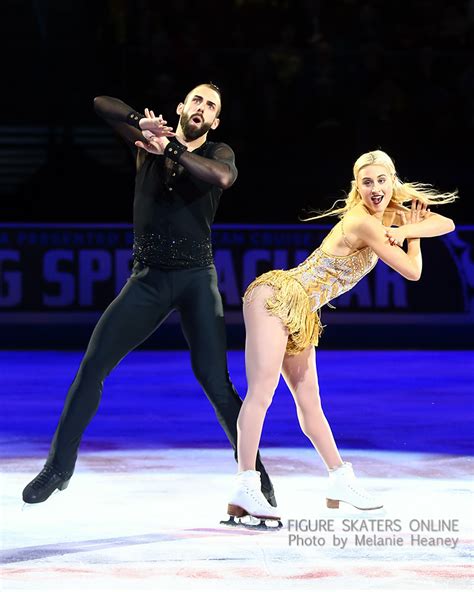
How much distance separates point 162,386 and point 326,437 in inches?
168

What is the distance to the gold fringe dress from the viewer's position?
482cm

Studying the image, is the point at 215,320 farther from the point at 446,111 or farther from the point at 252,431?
the point at 446,111

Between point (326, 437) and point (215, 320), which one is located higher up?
point (215, 320)

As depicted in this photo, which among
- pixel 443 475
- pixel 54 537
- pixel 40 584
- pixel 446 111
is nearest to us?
pixel 40 584

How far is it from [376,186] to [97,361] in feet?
4.20

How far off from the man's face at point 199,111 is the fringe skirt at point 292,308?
639mm

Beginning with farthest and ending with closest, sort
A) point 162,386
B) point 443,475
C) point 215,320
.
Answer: point 162,386 < point 443,475 < point 215,320

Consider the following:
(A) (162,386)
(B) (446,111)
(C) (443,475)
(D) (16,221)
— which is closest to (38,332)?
(D) (16,221)

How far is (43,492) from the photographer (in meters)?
4.84

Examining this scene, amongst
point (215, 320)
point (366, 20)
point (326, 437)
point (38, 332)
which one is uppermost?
point (366, 20)

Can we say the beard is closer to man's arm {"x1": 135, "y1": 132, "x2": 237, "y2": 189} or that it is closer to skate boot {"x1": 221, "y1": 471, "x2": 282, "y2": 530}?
man's arm {"x1": 135, "y1": 132, "x2": 237, "y2": 189}

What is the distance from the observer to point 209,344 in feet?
15.8

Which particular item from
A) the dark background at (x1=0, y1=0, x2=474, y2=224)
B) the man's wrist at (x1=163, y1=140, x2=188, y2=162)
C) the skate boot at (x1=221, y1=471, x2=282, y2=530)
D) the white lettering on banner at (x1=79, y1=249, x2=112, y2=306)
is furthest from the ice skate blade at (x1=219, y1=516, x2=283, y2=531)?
Answer: the dark background at (x1=0, y1=0, x2=474, y2=224)

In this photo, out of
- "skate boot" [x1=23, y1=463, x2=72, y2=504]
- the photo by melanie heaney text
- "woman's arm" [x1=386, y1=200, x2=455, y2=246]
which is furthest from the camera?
"skate boot" [x1=23, y1=463, x2=72, y2=504]
